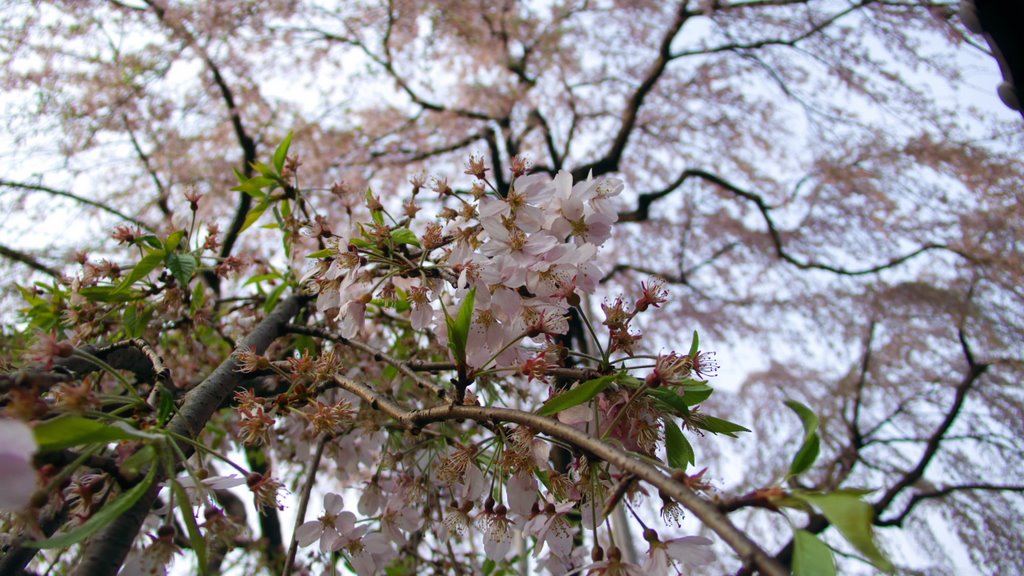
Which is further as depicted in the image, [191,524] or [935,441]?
[935,441]

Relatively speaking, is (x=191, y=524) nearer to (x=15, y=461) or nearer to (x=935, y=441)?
(x=15, y=461)

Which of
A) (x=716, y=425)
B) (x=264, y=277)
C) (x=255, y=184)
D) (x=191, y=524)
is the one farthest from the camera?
(x=264, y=277)

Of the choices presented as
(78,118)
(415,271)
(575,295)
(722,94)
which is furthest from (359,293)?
(722,94)

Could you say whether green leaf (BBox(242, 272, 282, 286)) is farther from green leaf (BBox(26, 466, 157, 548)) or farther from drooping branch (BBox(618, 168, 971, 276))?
drooping branch (BBox(618, 168, 971, 276))

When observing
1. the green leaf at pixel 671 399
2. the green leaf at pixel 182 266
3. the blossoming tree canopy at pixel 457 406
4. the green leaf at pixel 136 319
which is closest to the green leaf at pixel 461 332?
the blossoming tree canopy at pixel 457 406

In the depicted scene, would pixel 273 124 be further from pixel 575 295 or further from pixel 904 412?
pixel 904 412

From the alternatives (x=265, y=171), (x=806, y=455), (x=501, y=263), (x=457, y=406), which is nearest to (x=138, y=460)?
(x=457, y=406)
